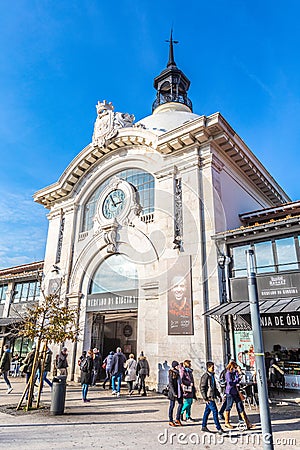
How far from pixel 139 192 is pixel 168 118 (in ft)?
22.9

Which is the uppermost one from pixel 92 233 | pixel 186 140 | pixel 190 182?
pixel 186 140

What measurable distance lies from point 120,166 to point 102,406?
13398mm

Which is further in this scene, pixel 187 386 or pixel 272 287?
pixel 272 287

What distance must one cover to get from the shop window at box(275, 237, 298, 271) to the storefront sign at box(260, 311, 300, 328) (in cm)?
177

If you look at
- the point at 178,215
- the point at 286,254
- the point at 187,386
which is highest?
the point at 178,215

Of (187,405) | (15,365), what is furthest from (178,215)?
(15,365)

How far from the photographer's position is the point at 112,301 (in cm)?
1703

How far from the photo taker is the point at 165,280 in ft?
49.7

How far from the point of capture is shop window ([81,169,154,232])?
58.6 ft

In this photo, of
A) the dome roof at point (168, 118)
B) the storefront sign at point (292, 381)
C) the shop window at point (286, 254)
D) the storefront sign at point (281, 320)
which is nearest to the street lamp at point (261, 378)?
the storefront sign at point (281, 320)

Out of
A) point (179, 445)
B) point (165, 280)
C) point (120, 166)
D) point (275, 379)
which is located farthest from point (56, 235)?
point (179, 445)

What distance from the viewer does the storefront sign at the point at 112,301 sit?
53.2ft

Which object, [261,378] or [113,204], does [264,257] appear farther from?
[113,204]

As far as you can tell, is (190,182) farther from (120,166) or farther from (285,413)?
(285,413)
